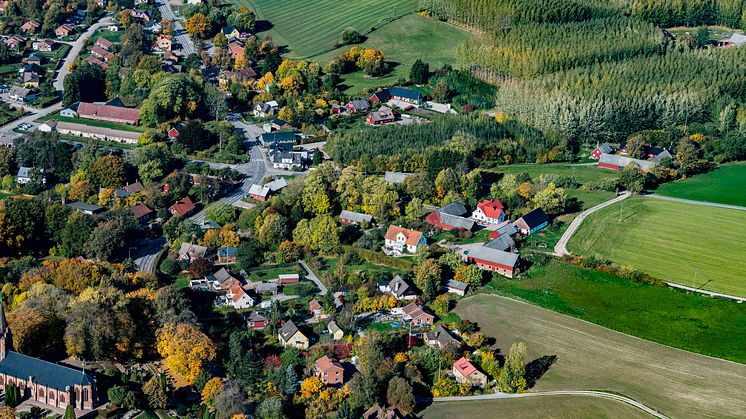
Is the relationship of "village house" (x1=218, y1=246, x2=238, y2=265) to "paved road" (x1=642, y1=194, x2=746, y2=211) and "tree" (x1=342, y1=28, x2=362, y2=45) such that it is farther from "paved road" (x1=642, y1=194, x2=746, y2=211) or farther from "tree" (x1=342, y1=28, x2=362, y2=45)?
"tree" (x1=342, y1=28, x2=362, y2=45)

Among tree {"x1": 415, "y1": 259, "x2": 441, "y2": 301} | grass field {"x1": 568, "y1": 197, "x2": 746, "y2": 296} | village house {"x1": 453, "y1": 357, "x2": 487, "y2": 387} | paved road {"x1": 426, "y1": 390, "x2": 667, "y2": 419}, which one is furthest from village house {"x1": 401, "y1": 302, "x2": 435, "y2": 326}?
grass field {"x1": 568, "y1": 197, "x2": 746, "y2": 296}

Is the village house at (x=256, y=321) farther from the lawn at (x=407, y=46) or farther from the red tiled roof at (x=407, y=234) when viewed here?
the lawn at (x=407, y=46)

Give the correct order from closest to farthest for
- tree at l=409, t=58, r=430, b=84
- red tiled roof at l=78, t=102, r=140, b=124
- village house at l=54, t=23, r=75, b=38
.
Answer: red tiled roof at l=78, t=102, r=140, b=124 < tree at l=409, t=58, r=430, b=84 < village house at l=54, t=23, r=75, b=38

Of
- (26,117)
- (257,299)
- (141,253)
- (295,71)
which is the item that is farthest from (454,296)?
(26,117)

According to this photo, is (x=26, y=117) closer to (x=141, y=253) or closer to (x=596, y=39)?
(x=141, y=253)

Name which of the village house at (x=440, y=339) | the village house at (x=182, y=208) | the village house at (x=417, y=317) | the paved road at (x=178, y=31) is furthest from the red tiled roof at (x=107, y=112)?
the village house at (x=440, y=339)
